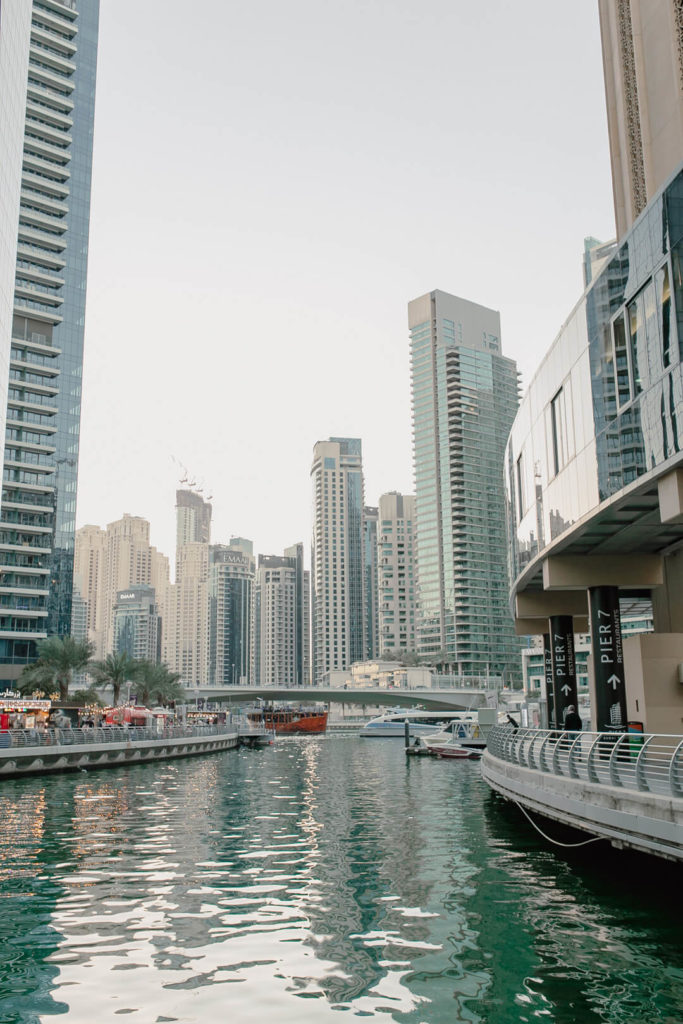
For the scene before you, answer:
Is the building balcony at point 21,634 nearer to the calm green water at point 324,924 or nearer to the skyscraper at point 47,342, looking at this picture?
the skyscraper at point 47,342

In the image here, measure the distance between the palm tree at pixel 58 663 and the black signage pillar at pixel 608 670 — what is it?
216 ft

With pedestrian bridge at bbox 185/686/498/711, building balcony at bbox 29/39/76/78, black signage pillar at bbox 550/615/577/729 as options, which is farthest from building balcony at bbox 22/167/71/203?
black signage pillar at bbox 550/615/577/729

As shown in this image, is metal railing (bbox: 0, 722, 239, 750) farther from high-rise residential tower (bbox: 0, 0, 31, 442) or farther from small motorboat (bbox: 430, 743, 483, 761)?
high-rise residential tower (bbox: 0, 0, 31, 442)

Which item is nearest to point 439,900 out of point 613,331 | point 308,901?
point 308,901

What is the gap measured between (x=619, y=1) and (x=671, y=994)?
40493 mm

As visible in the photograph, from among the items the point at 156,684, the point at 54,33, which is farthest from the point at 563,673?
the point at 54,33

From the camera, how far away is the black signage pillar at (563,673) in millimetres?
38406

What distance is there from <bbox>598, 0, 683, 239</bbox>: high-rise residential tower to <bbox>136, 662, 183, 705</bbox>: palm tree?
76.8 metres

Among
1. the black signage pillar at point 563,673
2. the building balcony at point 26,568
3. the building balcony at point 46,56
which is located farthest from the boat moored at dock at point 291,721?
the building balcony at point 46,56

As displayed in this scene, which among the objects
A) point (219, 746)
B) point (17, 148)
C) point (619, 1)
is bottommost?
point (219, 746)

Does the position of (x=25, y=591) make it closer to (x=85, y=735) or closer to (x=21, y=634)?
(x=21, y=634)

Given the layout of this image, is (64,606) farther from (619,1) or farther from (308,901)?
(308,901)

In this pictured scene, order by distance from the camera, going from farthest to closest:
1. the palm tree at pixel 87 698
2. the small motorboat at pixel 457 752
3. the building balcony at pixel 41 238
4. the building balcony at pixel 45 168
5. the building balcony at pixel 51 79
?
1. the building balcony at pixel 51 79
2. the building balcony at pixel 45 168
3. the building balcony at pixel 41 238
4. the palm tree at pixel 87 698
5. the small motorboat at pixel 457 752

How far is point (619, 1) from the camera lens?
38969 mm
